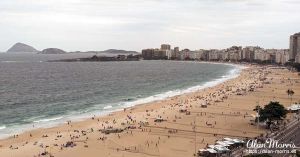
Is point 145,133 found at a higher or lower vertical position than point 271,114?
lower

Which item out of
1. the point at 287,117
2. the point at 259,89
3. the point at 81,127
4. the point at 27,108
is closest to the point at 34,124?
the point at 81,127

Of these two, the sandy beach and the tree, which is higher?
the tree

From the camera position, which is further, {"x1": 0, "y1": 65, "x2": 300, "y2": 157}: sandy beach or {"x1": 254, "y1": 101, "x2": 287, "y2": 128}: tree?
{"x1": 254, "y1": 101, "x2": 287, "y2": 128}: tree

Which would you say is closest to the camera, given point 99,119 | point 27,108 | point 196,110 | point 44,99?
point 99,119

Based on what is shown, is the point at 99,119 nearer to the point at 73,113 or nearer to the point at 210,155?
the point at 73,113

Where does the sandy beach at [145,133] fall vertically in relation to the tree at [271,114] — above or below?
below

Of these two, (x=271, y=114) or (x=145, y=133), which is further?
(x=145, y=133)

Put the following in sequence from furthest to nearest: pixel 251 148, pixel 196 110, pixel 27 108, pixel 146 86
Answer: pixel 146 86 → pixel 27 108 → pixel 196 110 → pixel 251 148

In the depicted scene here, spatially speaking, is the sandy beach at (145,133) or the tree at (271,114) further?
the tree at (271,114)
